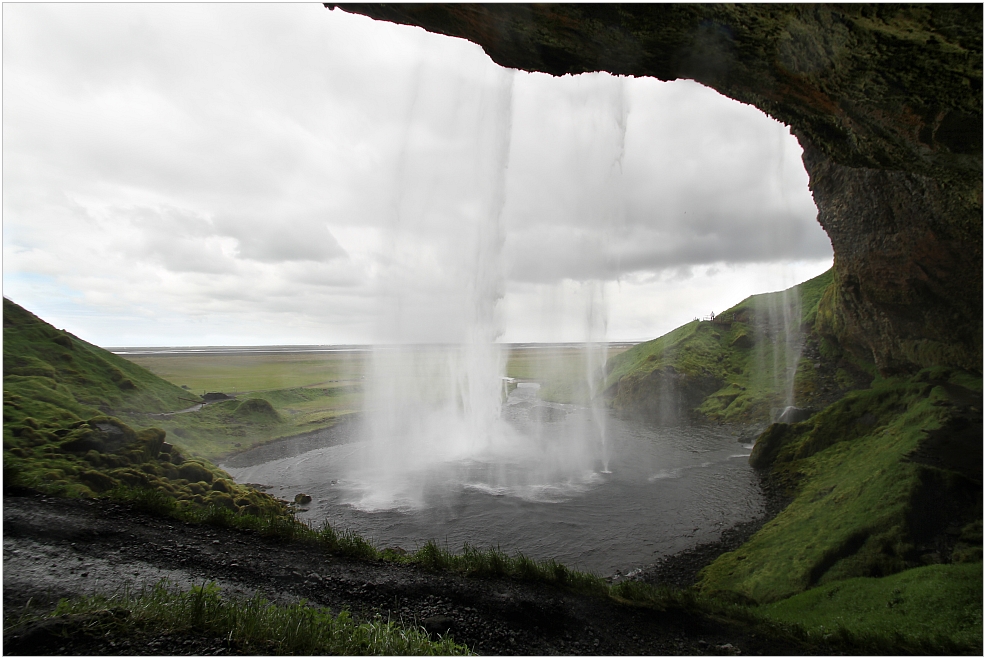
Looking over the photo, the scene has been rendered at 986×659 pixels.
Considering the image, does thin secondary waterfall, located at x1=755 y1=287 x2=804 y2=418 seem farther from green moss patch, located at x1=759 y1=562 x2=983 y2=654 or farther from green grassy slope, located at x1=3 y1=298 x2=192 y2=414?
green grassy slope, located at x1=3 y1=298 x2=192 y2=414

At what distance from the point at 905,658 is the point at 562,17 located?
15986mm

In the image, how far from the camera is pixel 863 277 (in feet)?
89.8

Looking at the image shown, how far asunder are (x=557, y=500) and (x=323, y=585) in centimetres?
1580

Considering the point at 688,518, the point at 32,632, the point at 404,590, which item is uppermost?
the point at 32,632

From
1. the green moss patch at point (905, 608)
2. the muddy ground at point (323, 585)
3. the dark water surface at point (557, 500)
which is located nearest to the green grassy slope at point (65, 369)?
the dark water surface at point (557, 500)

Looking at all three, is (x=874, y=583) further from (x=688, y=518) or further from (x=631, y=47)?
(x=631, y=47)

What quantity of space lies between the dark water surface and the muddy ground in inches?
232

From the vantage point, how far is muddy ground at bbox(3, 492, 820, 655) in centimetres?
1034

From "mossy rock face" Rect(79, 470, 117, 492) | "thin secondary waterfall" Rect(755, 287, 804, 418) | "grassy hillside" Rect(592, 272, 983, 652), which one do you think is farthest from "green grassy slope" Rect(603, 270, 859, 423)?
"mossy rock face" Rect(79, 470, 117, 492)

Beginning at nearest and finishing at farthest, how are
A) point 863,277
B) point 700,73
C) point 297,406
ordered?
point 700,73, point 863,277, point 297,406

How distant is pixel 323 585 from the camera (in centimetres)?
1201

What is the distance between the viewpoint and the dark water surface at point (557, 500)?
1966 cm

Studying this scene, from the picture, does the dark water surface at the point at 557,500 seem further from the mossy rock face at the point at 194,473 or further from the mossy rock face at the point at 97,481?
the mossy rock face at the point at 97,481

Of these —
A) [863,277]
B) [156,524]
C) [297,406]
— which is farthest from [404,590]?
[297,406]
